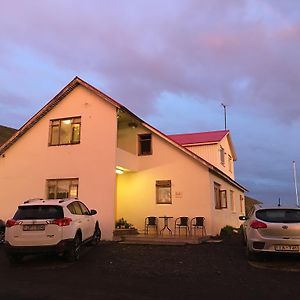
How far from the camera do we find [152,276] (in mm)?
9875

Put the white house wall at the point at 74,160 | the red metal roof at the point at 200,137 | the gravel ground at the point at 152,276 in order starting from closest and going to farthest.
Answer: the gravel ground at the point at 152,276 → the white house wall at the point at 74,160 → the red metal roof at the point at 200,137

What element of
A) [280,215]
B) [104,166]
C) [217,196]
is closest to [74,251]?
[280,215]

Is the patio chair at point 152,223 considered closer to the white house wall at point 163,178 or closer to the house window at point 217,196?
the white house wall at point 163,178

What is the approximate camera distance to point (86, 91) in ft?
69.6

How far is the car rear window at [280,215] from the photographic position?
11.4m

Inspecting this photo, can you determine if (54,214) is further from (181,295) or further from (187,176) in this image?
(187,176)

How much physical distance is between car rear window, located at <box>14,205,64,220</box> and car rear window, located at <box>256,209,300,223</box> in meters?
5.68

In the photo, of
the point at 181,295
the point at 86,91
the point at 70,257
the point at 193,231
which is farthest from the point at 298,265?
the point at 86,91

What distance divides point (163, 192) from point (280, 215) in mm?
10181

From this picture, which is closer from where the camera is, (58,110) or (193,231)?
(193,231)

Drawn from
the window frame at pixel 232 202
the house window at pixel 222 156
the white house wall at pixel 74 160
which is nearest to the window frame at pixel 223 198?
the window frame at pixel 232 202

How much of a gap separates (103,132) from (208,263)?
10049mm

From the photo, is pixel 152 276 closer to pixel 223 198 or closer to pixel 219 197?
pixel 219 197

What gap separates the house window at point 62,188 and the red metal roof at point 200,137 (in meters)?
9.59
